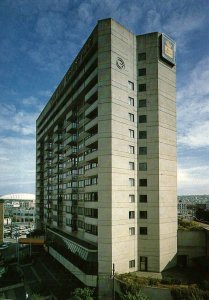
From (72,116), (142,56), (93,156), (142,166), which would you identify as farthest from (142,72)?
(72,116)

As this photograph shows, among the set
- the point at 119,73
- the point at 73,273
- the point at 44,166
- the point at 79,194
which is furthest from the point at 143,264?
the point at 44,166

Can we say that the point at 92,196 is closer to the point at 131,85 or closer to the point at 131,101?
the point at 131,101

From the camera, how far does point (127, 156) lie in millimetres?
42688

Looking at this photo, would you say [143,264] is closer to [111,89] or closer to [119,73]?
[111,89]

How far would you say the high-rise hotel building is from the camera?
131ft

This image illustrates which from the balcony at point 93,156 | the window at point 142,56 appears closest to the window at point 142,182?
the balcony at point 93,156

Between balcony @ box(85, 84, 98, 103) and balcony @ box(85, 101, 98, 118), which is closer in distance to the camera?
balcony @ box(85, 101, 98, 118)

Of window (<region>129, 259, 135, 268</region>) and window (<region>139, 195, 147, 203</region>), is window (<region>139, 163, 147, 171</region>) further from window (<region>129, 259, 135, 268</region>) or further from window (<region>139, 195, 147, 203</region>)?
window (<region>129, 259, 135, 268</region>)

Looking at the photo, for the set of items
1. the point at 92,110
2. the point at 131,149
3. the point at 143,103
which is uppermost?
the point at 143,103

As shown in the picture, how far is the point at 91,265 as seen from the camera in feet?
129

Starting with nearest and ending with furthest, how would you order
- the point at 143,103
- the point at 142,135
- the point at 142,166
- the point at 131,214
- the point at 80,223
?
the point at 131,214 → the point at 142,166 → the point at 142,135 → the point at 143,103 → the point at 80,223

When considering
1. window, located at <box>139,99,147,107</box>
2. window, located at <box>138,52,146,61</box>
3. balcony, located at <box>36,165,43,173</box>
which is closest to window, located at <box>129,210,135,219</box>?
window, located at <box>139,99,147,107</box>

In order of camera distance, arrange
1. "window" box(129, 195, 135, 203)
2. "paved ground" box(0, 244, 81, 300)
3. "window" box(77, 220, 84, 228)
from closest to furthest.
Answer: "window" box(129, 195, 135, 203) → "paved ground" box(0, 244, 81, 300) → "window" box(77, 220, 84, 228)

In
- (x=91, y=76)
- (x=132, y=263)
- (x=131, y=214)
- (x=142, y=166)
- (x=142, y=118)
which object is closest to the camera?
(x=132, y=263)
